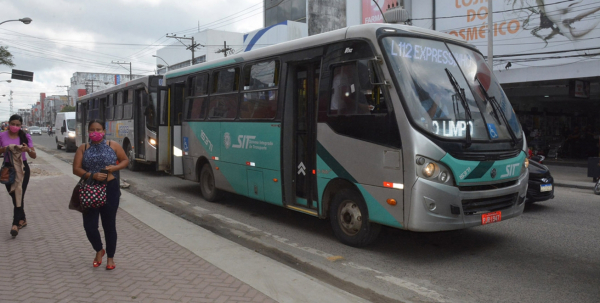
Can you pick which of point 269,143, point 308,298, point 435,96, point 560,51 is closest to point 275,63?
point 269,143

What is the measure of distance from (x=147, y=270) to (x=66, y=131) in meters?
26.5

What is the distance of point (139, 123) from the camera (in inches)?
601

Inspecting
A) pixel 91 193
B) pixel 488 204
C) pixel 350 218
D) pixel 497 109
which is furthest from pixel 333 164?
pixel 91 193

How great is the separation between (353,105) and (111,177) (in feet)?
10.0

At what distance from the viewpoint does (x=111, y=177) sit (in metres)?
5.03

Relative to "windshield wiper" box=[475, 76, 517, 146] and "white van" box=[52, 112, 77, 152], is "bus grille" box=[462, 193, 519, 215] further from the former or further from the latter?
"white van" box=[52, 112, 77, 152]

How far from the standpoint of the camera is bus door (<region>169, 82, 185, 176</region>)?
1107 cm

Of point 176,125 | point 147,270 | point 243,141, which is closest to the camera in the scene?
point 147,270

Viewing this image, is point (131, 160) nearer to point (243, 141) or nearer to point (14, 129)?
point (243, 141)

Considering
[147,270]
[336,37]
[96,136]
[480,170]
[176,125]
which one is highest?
[336,37]

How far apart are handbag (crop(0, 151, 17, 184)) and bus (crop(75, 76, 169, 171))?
18.6 ft

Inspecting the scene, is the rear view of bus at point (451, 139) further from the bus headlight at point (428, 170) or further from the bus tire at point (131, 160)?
the bus tire at point (131, 160)

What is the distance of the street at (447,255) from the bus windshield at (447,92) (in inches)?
61.5

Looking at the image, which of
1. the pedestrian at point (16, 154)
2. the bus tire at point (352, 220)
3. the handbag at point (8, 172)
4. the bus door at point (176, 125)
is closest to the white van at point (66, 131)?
the bus door at point (176, 125)
